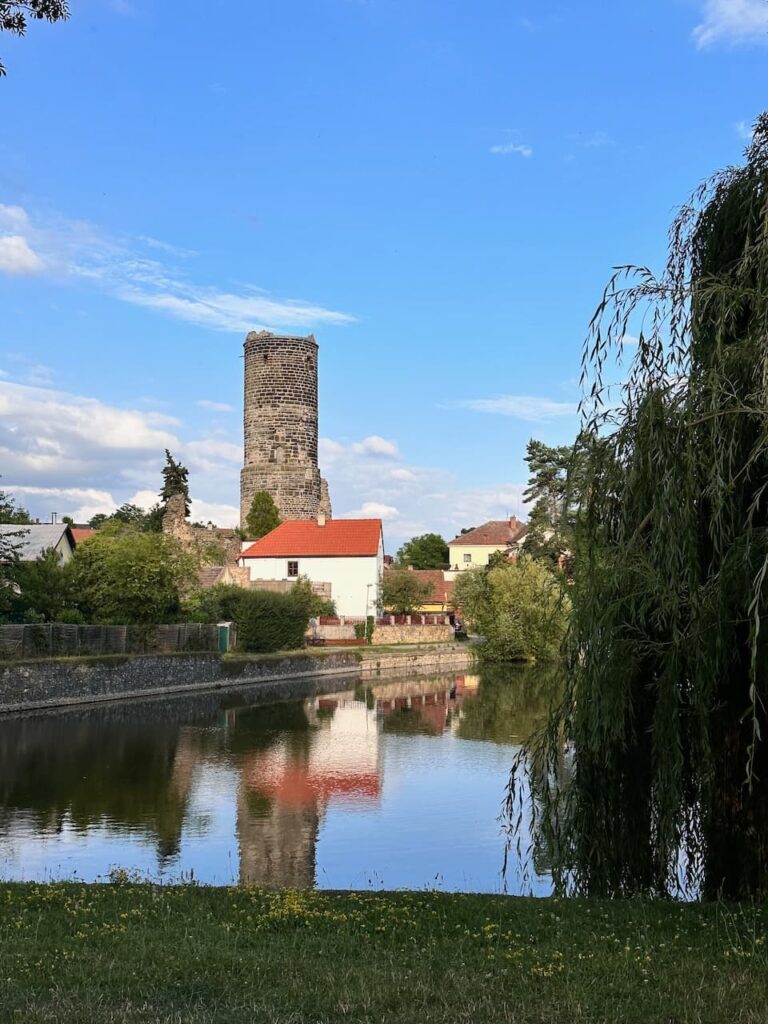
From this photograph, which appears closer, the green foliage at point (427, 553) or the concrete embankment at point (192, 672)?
the concrete embankment at point (192, 672)

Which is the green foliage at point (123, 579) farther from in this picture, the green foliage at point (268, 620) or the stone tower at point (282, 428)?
the stone tower at point (282, 428)

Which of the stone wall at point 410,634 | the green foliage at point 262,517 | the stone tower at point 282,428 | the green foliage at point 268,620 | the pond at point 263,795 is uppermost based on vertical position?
the stone tower at point 282,428

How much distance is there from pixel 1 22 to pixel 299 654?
3799 cm

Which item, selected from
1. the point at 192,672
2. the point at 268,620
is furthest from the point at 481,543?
the point at 192,672

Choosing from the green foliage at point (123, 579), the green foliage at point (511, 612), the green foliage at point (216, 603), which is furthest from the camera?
the green foliage at point (511, 612)

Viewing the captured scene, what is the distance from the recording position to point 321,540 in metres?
64.6

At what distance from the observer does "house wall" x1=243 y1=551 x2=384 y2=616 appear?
2482 inches

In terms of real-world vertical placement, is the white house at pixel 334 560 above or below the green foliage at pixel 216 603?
above

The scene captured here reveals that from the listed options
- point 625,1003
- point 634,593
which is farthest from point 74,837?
point 625,1003

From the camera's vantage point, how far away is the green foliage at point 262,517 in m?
73.1

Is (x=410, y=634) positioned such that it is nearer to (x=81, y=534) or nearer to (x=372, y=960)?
(x=81, y=534)

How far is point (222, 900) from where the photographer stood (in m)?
8.39

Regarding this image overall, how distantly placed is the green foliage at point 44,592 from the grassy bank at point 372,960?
24.7m

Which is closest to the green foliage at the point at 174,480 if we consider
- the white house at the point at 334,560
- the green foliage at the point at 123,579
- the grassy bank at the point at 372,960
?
the white house at the point at 334,560
